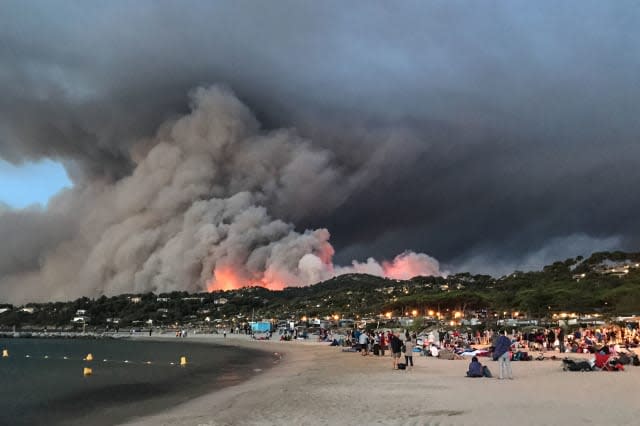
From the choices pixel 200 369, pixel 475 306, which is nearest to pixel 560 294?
pixel 475 306

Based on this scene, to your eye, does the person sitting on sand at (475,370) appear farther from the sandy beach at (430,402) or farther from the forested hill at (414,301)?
the forested hill at (414,301)

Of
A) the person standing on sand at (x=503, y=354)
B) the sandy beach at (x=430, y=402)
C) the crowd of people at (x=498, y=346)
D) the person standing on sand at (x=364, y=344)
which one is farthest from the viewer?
the person standing on sand at (x=364, y=344)

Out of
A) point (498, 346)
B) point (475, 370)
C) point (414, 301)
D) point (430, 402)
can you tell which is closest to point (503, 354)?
point (498, 346)

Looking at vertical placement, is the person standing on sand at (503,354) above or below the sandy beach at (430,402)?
above

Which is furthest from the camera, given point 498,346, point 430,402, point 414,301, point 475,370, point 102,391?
point 414,301

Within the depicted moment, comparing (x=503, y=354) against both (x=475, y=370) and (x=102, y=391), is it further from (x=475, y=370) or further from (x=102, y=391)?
(x=102, y=391)

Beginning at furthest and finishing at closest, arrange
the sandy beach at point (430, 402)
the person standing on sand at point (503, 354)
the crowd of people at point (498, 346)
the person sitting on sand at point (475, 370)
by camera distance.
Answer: the crowd of people at point (498, 346)
the person sitting on sand at point (475, 370)
the person standing on sand at point (503, 354)
the sandy beach at point (430, 402)

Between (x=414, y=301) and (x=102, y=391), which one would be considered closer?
(x=102, y=391)

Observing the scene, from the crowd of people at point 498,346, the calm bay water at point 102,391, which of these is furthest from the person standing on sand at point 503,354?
the calm bay water at point 102,391

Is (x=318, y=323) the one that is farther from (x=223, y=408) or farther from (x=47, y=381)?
(x=223, y=408)
